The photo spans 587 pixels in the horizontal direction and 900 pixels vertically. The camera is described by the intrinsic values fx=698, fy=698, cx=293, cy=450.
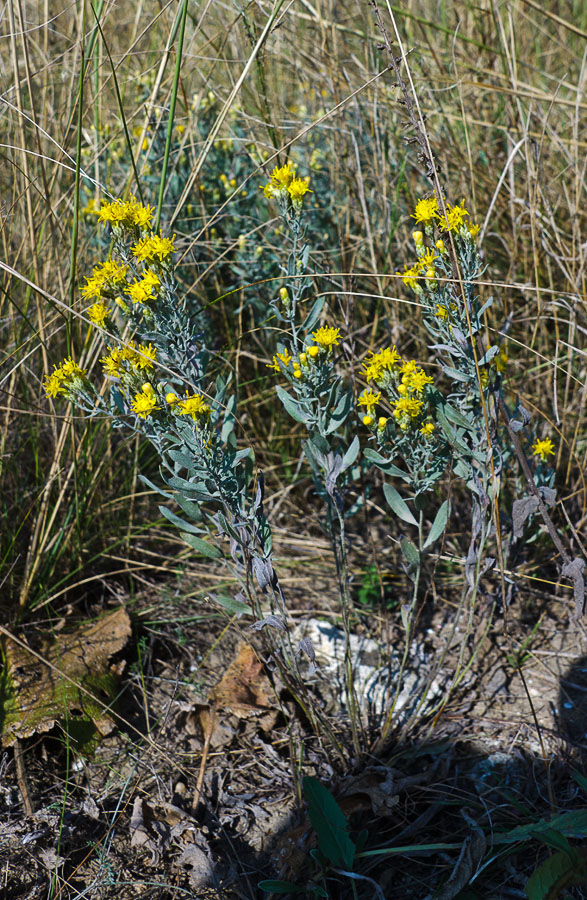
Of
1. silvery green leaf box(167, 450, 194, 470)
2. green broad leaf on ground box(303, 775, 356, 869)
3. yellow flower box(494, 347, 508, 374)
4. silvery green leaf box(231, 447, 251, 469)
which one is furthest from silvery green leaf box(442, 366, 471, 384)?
green broad leaf on ground box(303, 775, 356, 869)

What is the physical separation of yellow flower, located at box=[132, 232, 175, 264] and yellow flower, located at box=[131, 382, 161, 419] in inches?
8.8

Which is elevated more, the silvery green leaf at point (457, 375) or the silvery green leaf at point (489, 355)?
the silvery green leaf at point (489, 355)

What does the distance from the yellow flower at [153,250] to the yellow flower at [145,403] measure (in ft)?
0.73

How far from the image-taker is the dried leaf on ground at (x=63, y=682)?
163 centimetres

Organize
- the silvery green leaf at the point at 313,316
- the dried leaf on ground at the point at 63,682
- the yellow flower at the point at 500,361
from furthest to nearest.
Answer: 1. the dried leaf on ground at the point at 63,682
2. the yellow flower at the point at 500,361
3. the silvery green leaf at the point at 313,316

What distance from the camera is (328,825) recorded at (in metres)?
1.28

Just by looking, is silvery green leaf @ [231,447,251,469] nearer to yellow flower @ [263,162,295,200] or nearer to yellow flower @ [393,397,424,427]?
yellow flower @ [393,397,424,427]

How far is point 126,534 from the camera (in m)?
2.18

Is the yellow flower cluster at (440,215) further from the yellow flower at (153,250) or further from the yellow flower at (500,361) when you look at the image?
the yellow flower at (153,250)

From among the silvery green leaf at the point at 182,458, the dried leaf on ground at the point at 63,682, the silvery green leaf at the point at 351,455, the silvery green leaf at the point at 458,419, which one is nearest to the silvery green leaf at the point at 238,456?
the silvery green leaf at the point at 182,458

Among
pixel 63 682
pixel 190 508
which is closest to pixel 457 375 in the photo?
pixel 190 508

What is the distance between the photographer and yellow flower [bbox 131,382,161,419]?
124 cm

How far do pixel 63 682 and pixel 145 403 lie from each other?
858 millimetres

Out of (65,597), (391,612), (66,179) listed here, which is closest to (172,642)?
(65,597)
